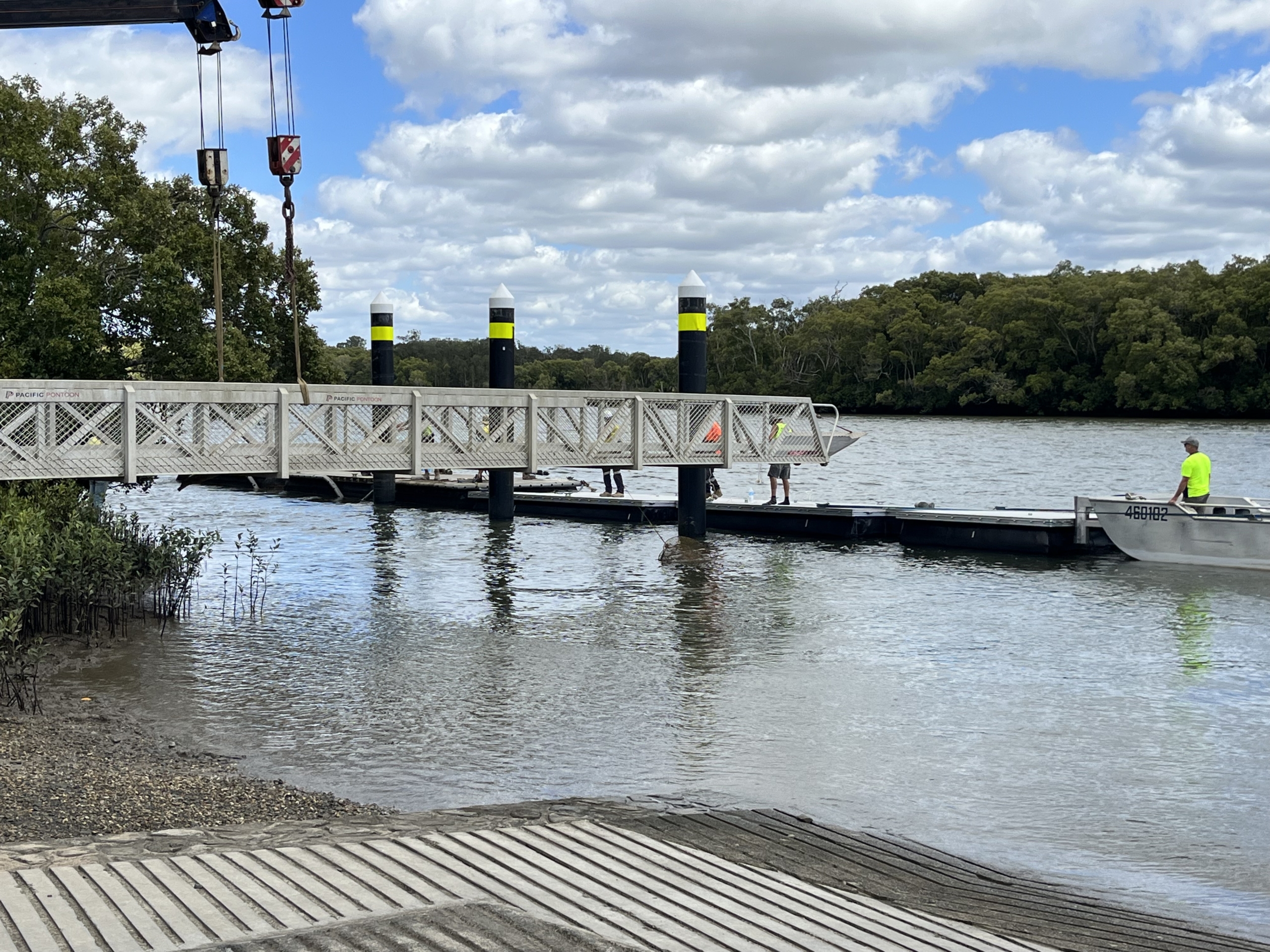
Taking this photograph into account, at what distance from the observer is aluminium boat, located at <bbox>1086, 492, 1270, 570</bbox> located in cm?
2353

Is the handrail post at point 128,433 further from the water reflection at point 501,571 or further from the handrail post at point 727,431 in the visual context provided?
the handrail post at point 727,431

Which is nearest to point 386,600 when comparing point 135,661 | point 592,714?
point 135,661

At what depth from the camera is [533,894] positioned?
616 cm

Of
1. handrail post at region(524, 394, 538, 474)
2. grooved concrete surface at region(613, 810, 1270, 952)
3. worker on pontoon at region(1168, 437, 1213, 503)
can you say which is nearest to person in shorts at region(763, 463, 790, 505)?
handrail post at region(524, 394, 538, 474)

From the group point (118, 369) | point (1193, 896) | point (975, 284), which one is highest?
point (975, 284)

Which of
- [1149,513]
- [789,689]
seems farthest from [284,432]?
[1149,513]

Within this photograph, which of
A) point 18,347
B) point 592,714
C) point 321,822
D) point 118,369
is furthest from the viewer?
point 118,369

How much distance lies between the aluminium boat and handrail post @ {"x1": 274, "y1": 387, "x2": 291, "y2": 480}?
1557 centimetres

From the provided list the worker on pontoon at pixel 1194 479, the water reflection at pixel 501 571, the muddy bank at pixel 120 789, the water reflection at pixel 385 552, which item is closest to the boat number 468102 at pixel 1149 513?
the worker on pontoon at pixel 1194 479

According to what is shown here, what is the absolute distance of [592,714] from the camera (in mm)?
12703

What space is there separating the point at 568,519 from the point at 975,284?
321 feet

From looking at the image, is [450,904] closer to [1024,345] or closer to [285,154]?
[285,154]

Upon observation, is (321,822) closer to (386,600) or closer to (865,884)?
(865,884)

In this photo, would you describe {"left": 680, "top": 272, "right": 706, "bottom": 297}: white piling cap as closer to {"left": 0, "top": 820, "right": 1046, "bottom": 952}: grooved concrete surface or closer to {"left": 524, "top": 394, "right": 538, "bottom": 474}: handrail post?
{"left": 524, "top": 394, "right": 538, "bottom": 474}: handrail post
